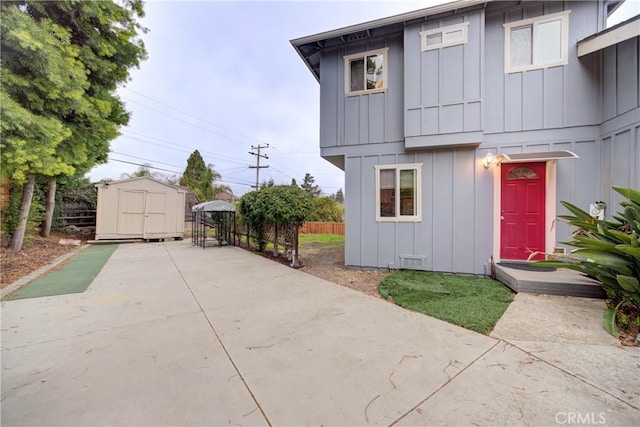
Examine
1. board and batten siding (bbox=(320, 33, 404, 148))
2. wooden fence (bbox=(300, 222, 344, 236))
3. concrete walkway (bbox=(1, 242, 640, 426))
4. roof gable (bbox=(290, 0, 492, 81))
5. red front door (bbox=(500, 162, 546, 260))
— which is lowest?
concrete walkway (bbox=(1, 242, 640, 426))

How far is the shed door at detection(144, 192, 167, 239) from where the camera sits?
1076 cm

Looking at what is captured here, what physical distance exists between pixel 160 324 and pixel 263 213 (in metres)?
4.39

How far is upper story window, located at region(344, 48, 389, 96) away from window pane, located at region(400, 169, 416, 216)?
2096 millimetres

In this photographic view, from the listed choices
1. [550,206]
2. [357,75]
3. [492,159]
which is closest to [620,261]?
[550,206]

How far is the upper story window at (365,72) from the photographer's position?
239 inches

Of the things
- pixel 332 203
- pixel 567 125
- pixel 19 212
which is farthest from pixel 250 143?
pixel 567 125

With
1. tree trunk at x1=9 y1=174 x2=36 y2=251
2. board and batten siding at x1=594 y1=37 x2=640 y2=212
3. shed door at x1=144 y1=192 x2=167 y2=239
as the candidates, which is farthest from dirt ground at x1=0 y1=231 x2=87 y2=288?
board and batten siding at x1=594 y1=37 x2=640 y2=212

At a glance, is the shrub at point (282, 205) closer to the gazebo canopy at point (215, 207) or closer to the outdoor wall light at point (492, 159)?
the gazebo canopy at point (215, 207)

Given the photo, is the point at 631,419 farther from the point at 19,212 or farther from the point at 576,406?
the point at 19,212

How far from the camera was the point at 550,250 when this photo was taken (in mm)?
5027

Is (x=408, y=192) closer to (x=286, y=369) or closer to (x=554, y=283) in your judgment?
(x=554, y=283)

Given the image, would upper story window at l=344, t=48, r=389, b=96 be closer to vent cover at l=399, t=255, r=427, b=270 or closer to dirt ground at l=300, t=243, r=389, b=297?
vent cover at l=399, t=255, r=427, b=270

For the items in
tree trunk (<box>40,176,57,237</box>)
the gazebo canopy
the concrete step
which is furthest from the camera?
tree trunk (<box>40,176,57,237</box>)

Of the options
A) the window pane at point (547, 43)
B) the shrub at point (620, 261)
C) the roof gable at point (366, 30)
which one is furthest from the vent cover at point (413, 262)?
the roof gable at point (366, 30)
